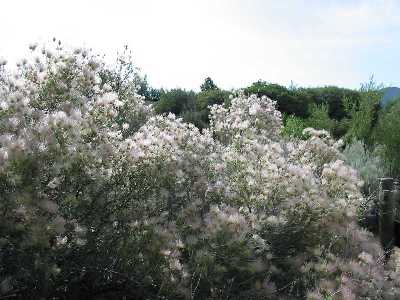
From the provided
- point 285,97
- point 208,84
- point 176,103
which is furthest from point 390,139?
point 208,84

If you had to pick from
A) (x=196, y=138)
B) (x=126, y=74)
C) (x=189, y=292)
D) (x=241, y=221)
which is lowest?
(x=189, y=292)

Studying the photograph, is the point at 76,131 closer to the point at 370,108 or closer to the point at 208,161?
the point at 208,161

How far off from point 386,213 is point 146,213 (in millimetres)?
3203

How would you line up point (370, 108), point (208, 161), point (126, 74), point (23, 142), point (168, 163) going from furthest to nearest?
point (370, 108) < point (126, 74) < point (208, 161) < point (168, 163) < point (23, 142)

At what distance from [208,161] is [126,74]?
323 cm

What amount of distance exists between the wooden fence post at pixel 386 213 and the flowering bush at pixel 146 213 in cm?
127

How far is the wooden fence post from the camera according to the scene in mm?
5785

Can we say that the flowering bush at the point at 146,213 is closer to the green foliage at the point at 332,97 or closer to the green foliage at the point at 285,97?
the green foliage at the point at 285,97

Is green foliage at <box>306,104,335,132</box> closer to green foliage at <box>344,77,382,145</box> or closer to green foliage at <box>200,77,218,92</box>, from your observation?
green foliage at <box>344,77,382,145</box>

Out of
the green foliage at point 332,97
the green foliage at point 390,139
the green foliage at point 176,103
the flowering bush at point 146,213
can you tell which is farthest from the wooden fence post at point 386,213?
the green foliage at point 332,97

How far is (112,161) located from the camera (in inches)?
137

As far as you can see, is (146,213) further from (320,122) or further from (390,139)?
(320,122)

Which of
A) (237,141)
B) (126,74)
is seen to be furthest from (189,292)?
(126,74)

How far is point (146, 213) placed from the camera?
11.9 ft
